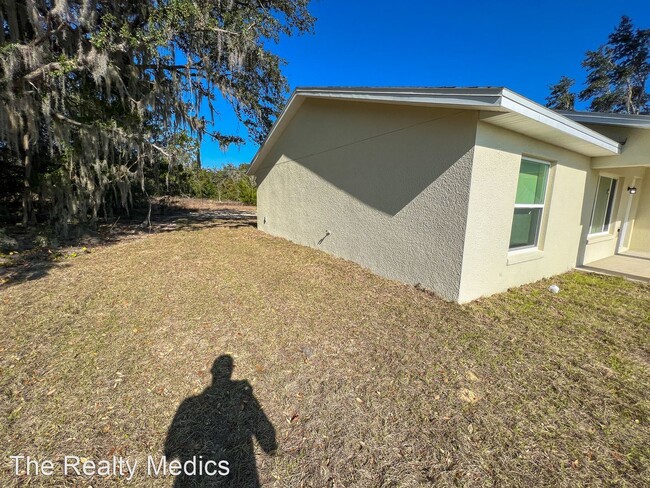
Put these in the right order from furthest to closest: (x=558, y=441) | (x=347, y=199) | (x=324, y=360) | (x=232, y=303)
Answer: (x=347, y=199), (x=232, y=303), (x=324, y=360), (x=558, y=441)

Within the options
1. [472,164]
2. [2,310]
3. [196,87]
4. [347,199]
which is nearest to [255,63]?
[196,87]

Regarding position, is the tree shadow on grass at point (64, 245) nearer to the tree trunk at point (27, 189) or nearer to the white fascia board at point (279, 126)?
the tree trunk at point (27, 189)

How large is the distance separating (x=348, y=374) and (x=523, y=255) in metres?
3.88

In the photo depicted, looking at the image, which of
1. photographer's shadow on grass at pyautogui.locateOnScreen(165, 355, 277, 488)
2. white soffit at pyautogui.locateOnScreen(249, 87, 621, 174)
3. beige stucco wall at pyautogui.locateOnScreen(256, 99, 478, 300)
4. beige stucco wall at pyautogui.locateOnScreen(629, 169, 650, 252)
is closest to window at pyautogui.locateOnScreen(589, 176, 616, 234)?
beige stucco wall at pyautogui.locateOnScreen(629, 169, 650, 252)

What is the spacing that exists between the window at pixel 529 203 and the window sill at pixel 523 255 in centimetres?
9

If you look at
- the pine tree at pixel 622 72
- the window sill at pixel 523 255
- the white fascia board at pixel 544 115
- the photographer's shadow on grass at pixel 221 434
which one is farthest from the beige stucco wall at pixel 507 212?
the pine tree at pixel 622 72

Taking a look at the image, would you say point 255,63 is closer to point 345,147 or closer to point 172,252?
point 345,147

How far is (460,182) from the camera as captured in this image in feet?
12.3

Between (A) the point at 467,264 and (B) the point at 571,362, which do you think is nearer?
(B) the point at 571,362

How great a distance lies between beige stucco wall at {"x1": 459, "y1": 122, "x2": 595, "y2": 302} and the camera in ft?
12.4

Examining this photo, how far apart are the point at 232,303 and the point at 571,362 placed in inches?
150

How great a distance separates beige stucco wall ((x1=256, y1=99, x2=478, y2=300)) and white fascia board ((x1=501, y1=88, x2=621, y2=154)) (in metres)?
0.45

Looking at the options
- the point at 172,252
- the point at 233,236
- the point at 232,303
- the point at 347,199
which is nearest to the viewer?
the point at 232,303

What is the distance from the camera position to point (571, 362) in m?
2.81
